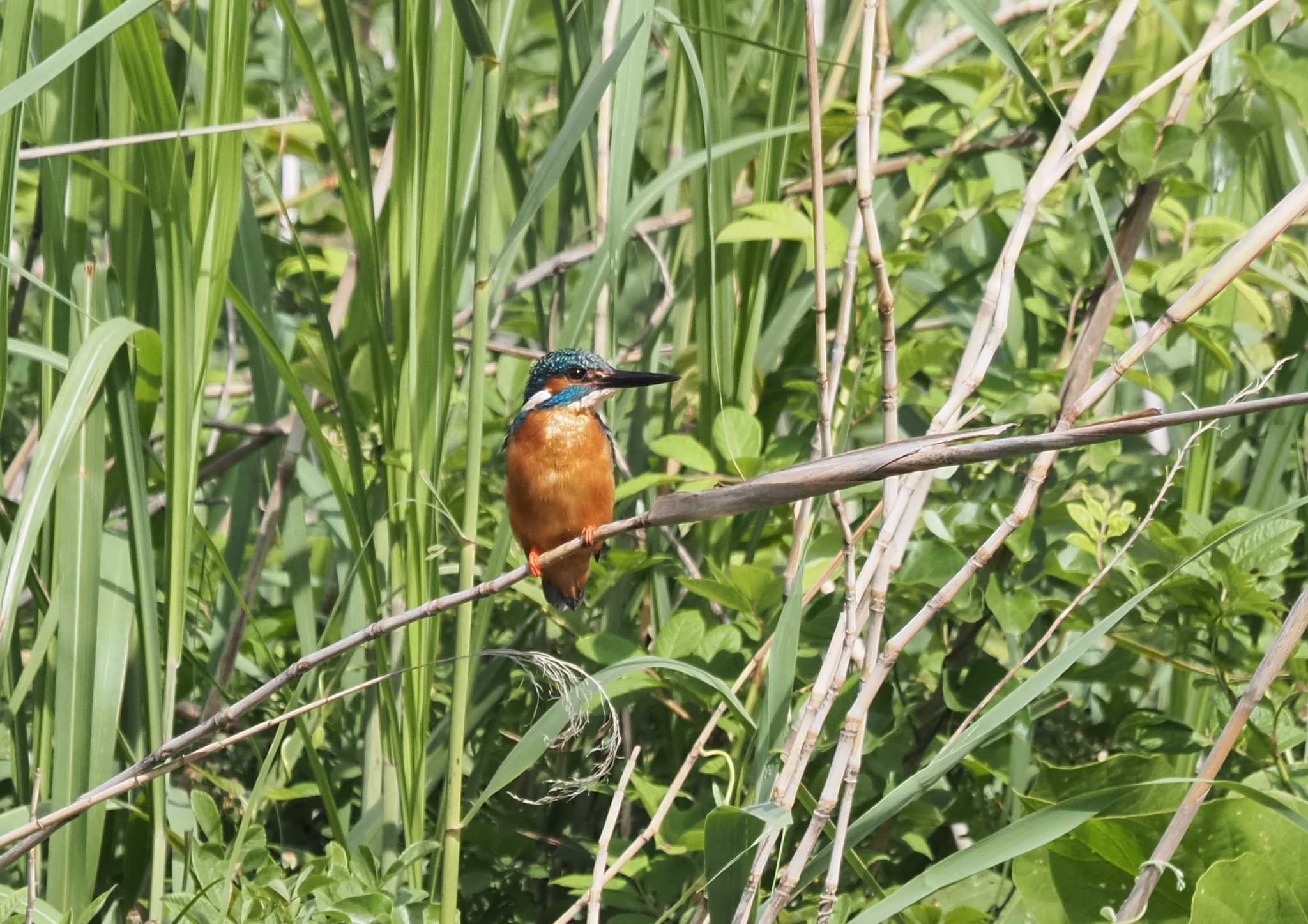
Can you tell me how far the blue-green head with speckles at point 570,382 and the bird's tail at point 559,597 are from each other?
312mm

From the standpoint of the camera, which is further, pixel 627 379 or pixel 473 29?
pixel 627 379

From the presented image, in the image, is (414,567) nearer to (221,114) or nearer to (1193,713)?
(221,114)

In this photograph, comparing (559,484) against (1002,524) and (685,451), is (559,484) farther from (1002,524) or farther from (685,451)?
(1002,524)

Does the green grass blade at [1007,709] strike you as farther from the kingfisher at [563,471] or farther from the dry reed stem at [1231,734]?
the kingfisher at [563,471]

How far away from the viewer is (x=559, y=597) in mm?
2551

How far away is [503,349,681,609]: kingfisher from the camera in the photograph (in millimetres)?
2555

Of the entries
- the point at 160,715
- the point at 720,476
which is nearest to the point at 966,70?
the point at 720,476

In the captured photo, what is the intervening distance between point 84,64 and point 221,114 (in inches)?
15.7

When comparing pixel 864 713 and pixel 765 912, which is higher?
pixel 864 713

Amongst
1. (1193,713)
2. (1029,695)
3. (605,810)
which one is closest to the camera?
(1029,695)

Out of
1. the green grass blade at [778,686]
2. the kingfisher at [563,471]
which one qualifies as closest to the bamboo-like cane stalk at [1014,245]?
the green grass blade at [778,686]

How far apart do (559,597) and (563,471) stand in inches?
9.6

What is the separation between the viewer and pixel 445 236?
6.10 feet

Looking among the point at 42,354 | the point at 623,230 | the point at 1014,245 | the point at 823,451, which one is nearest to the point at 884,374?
the point at 823,451
